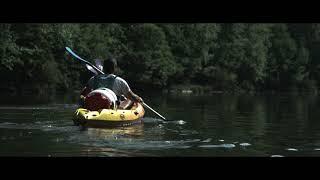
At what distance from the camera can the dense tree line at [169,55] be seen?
47.9 meters

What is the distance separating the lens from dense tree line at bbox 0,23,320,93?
157 feet

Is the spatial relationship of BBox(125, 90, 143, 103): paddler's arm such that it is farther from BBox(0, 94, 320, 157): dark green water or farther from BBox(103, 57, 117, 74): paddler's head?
BBox(103, 57, 117, 74): paddler's head

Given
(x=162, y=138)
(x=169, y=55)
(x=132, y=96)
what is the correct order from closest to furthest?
(x=162, y=138)
(x=132, y=96)
(x=169, y=55)

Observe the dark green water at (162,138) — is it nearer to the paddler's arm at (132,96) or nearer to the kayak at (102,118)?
the kayak at (102,118)

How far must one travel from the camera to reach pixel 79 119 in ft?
49.4

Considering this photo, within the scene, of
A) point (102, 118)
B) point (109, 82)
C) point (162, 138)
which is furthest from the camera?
point (109, 82)

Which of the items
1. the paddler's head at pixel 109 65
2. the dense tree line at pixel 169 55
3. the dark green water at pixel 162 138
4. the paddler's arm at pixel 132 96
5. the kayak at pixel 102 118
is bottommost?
the dark green water at pixel 162 138

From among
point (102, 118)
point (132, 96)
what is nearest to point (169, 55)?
point (132, 96)

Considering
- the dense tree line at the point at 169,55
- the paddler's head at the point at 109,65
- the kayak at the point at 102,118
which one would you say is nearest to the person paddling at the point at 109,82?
the paddler's head at the point at 109,65

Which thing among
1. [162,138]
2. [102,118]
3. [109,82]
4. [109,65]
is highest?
[109,65]

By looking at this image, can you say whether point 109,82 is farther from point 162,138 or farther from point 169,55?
point 169,55

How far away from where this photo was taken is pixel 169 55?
200ft
